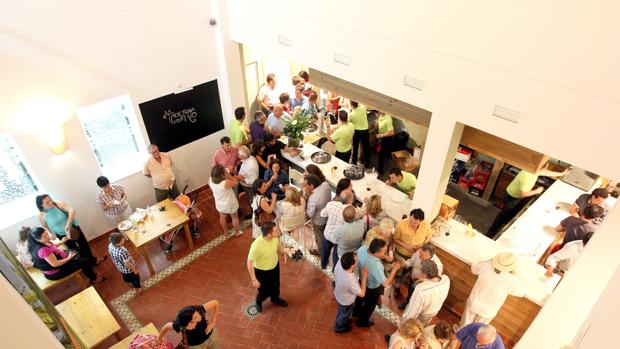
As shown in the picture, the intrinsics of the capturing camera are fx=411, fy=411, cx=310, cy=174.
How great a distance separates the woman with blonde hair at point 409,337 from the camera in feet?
14.5

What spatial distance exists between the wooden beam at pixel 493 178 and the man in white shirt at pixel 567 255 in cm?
252

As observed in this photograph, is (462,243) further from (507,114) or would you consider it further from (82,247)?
(82,247)

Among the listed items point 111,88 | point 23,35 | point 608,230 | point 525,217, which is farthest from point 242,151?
point 608,230

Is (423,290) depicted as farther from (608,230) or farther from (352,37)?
(352,37)

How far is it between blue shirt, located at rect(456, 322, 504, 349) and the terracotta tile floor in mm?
1442

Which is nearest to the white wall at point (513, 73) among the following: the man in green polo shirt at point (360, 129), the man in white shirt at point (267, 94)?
the man in green polo shirt at point (360, 129)

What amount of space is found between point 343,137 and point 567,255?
165 inches

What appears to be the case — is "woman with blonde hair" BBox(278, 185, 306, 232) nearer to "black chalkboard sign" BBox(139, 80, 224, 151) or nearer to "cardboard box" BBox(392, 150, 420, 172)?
"black chalkboard sign" BBox(139, 80, 224, 151)

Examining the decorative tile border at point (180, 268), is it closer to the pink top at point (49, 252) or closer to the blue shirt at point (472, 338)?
the pink top at point (49, 252)

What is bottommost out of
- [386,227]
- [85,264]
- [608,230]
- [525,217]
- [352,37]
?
[85,264]

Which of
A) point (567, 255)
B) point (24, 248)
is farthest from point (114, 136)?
point (567, 255)

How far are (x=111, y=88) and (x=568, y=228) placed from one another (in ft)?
23.3

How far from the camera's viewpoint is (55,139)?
19.8 ft

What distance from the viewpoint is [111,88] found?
6.44 meters
